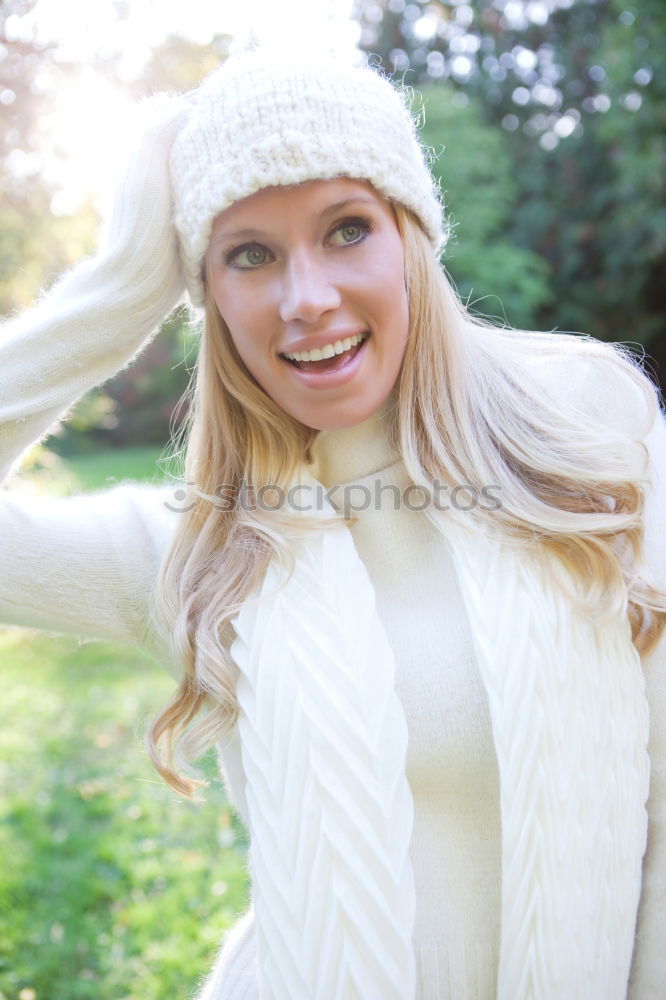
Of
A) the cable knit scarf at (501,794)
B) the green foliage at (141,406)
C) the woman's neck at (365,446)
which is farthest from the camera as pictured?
the green foliage at (141,406)

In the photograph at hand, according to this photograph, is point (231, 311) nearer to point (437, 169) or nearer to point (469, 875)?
point (469, 875)

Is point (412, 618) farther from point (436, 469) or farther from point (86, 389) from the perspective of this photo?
point (86, 389)

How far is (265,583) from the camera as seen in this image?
1804 mm

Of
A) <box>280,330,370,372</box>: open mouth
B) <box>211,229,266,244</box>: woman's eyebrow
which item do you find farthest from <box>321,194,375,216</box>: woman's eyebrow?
<box>280,330,370,372</box>: open mouth

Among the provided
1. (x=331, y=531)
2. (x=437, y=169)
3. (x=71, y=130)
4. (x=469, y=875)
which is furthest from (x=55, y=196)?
(x=437, y=169)

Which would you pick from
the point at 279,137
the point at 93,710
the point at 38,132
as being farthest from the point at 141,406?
the point at 279,137

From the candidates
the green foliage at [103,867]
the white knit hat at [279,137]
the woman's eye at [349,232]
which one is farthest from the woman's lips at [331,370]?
the green foliage at [103,867]

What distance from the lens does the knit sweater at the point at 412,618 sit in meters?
1.66

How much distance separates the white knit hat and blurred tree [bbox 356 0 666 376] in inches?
494

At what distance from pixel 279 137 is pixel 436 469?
28.3 inches

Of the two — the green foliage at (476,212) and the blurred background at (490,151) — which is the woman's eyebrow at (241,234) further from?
the green foliage at (476,212)

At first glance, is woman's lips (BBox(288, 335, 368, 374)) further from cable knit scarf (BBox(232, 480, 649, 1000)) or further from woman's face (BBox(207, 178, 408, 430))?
cable knit scarf (BBox(232, 480, 649, 1000))

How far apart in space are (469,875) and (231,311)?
3.96 ft

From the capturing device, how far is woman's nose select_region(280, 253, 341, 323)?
1.62 meters
